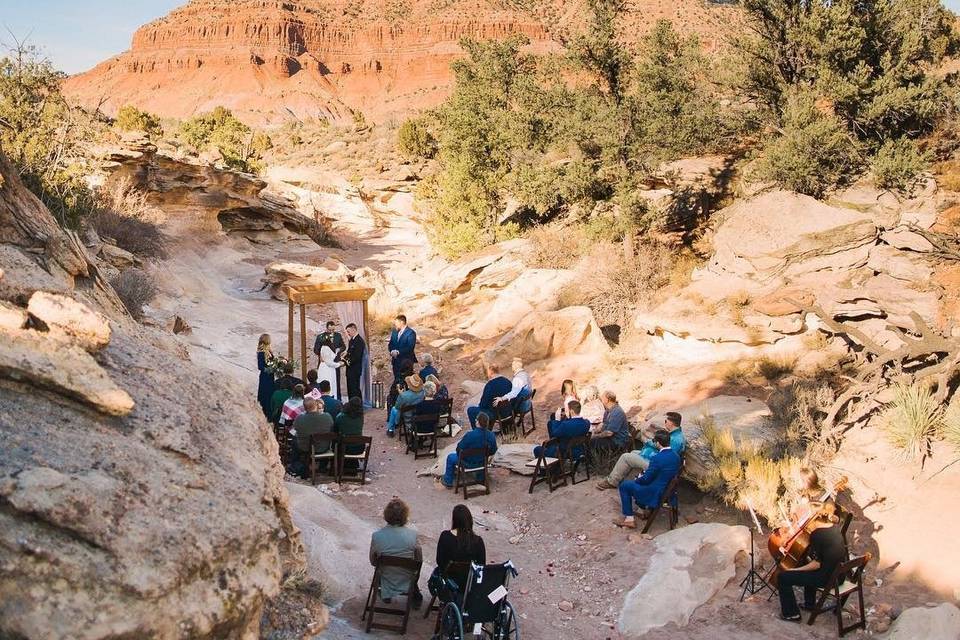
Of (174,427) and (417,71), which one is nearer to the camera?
(174,427)

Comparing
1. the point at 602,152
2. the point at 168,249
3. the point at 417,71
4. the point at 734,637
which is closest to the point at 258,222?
the point at 168,249

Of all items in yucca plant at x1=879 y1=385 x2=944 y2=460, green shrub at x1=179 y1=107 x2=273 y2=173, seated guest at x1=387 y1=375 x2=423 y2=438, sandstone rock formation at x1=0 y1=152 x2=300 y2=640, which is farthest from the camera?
green shrub at x1=179 y1=107 x2=273 y2=173

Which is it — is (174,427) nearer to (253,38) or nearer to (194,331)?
(194,331)

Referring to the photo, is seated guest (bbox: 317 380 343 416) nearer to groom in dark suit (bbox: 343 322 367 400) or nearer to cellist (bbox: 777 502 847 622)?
groom in dark suit (bbox: 343 322 367 400)

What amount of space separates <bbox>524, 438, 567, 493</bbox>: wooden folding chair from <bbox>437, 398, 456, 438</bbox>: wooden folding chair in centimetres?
206

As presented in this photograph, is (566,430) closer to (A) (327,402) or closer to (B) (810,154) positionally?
(A) (327,402)

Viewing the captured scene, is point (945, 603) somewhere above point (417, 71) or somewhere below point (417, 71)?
below

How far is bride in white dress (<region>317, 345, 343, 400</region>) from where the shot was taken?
482 inches

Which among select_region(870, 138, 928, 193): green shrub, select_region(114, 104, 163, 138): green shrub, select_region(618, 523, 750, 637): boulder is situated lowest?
select_region(618, 523, 750, 637): boulder

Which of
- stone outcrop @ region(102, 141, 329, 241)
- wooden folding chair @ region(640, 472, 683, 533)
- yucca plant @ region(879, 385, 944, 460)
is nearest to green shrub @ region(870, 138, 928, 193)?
yucca plant @ region(879, 385, 944, 460)

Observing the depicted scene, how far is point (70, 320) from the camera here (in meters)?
4.02

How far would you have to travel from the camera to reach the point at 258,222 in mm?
30359

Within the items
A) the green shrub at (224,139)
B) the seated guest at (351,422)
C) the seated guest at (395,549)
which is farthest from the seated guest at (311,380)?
the green shrub at (224,139)

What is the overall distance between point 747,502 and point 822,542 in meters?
1.72
